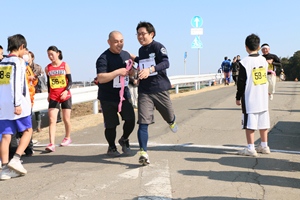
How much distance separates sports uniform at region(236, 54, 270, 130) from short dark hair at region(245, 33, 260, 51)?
13 cm

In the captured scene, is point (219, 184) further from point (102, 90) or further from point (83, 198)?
→ point (102, 90)

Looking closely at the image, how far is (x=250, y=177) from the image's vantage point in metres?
5.22

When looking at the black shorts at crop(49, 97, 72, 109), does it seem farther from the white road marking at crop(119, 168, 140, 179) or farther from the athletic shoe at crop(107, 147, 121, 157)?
the white road marking at crop(119, 168, 140, 179)

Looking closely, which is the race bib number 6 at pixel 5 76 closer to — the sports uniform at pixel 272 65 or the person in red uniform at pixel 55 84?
the person in red uniform at pixel 55 84

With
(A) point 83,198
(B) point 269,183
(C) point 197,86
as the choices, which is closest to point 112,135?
(A) point 83,198

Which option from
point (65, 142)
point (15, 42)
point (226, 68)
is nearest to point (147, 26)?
point (15, 42)

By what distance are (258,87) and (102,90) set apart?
247cm

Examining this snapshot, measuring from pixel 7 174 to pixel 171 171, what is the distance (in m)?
2.17

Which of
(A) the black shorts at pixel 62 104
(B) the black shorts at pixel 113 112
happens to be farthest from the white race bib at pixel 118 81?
(A) the black shorts at pixel 62 104

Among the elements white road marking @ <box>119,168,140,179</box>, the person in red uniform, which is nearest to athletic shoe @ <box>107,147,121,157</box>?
white road marking @ <box>119,168,140,179</box>

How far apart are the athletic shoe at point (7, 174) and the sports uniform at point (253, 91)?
11.5 ft

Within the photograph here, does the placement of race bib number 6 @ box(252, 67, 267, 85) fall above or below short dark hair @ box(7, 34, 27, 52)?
below

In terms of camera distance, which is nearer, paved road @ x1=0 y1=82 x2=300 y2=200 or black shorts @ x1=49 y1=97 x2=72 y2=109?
paved road @ x1=0 y1=82 x2=300 y2=200

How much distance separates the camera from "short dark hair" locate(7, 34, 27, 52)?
5.60m
